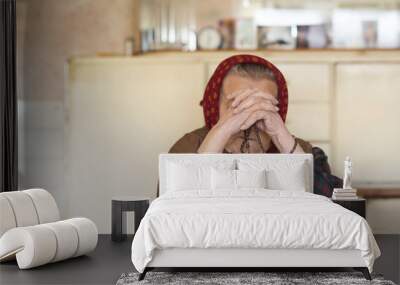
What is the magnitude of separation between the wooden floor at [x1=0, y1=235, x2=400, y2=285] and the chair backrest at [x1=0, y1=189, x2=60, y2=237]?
31cm

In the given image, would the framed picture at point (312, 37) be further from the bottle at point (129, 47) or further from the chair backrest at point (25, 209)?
the chair backrest at point (25, 209)

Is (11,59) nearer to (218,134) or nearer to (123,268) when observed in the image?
(218,134)

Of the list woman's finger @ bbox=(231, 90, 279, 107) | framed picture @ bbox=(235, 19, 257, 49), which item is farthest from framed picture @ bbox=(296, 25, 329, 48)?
woman's finger @ bbox=(231, 90, 279, 107)

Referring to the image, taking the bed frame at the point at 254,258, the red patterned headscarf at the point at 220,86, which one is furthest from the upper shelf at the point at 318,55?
the bed frame at the point at 254,258

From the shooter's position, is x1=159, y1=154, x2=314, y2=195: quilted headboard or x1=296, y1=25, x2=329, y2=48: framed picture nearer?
x1=159, y1=154, x2=314, y2=195: quilted headboard

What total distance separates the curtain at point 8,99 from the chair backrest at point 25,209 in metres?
1.04

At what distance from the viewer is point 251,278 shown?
5242 mm

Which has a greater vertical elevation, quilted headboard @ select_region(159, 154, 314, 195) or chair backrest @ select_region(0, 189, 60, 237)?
quilted headboard @ select_region(159, 154, 314, 195)

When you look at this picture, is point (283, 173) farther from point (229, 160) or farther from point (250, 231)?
point (250, 231)

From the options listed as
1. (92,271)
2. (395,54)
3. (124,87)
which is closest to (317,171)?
(395,54)

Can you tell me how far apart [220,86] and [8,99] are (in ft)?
6.25

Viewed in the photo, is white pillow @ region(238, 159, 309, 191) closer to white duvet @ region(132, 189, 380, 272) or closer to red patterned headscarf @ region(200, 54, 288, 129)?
red patterned headscarf @ region(200, 54, 288, 129)

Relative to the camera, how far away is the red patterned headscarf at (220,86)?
7402 mm

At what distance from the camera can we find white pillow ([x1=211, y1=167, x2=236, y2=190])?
642cm
